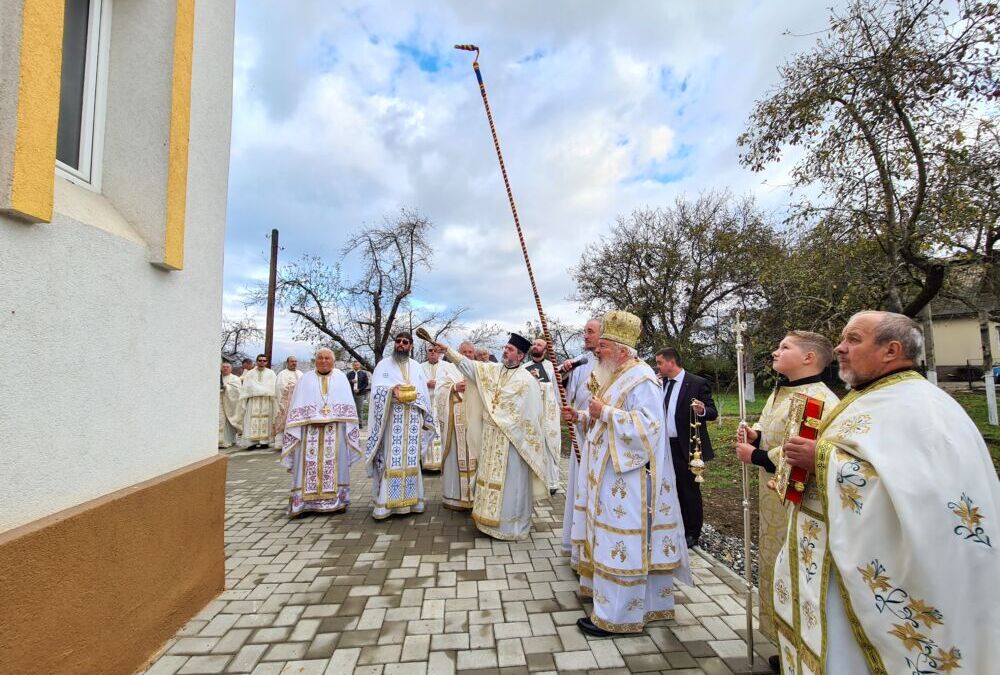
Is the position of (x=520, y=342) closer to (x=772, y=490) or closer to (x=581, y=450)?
(x=581, y=450)

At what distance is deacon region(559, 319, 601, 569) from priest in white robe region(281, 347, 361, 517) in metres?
2.85

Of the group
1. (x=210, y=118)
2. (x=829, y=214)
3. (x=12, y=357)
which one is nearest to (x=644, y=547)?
(x=12, y=357)

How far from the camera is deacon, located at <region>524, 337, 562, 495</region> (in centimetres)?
664

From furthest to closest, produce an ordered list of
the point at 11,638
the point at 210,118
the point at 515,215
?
the point at 515,215, the point at 210,118, the point at 11,638

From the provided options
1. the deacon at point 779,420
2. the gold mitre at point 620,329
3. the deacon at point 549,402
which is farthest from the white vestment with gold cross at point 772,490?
the deacon at point 549,402

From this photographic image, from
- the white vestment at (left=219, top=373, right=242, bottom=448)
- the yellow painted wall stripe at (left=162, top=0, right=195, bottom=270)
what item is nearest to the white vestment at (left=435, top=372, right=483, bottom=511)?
the yellow painted wall stripe at (left=162, top=0, right=195, bottom=270)

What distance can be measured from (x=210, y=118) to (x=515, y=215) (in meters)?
2.55

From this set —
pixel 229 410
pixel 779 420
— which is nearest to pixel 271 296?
pixel 229 410

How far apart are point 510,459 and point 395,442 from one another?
1588 millimetres

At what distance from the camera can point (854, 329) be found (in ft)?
6.64

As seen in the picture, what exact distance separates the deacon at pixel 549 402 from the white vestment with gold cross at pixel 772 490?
3.72 metres

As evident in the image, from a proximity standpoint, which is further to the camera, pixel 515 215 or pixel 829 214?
pixel 829 214

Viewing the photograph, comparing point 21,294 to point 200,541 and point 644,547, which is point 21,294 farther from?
point 644,547

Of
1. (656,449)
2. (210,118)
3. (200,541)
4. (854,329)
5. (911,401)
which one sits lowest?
(200,541)
